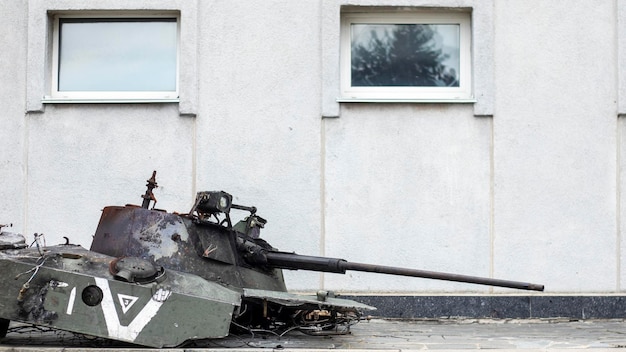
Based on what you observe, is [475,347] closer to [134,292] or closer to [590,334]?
[590,334]

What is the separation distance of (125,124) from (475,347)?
4.68m

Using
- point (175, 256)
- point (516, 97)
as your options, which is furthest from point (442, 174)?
point (175, 256)

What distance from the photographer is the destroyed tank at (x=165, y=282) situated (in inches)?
278

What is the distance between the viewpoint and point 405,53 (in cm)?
1038

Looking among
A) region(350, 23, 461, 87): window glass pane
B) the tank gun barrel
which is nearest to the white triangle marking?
the tank gun barrel

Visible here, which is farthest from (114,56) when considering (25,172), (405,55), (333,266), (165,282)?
(165,282)

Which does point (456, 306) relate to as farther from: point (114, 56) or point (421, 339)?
point (114, 56)

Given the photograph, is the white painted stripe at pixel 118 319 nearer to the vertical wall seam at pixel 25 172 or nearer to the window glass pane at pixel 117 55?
the vertical wall seam at pixel 25 172

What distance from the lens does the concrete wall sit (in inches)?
392

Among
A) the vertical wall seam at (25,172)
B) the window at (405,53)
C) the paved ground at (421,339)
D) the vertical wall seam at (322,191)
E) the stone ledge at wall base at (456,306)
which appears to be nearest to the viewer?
the paved ground at (421,339)

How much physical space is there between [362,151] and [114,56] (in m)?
3.01

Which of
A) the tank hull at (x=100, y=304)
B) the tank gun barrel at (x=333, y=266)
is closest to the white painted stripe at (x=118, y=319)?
the tank hull at (x=100, y=304)

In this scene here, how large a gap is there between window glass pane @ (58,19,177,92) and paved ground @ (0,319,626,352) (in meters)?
3.28

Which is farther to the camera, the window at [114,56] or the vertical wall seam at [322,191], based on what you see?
the window at [114,56]
